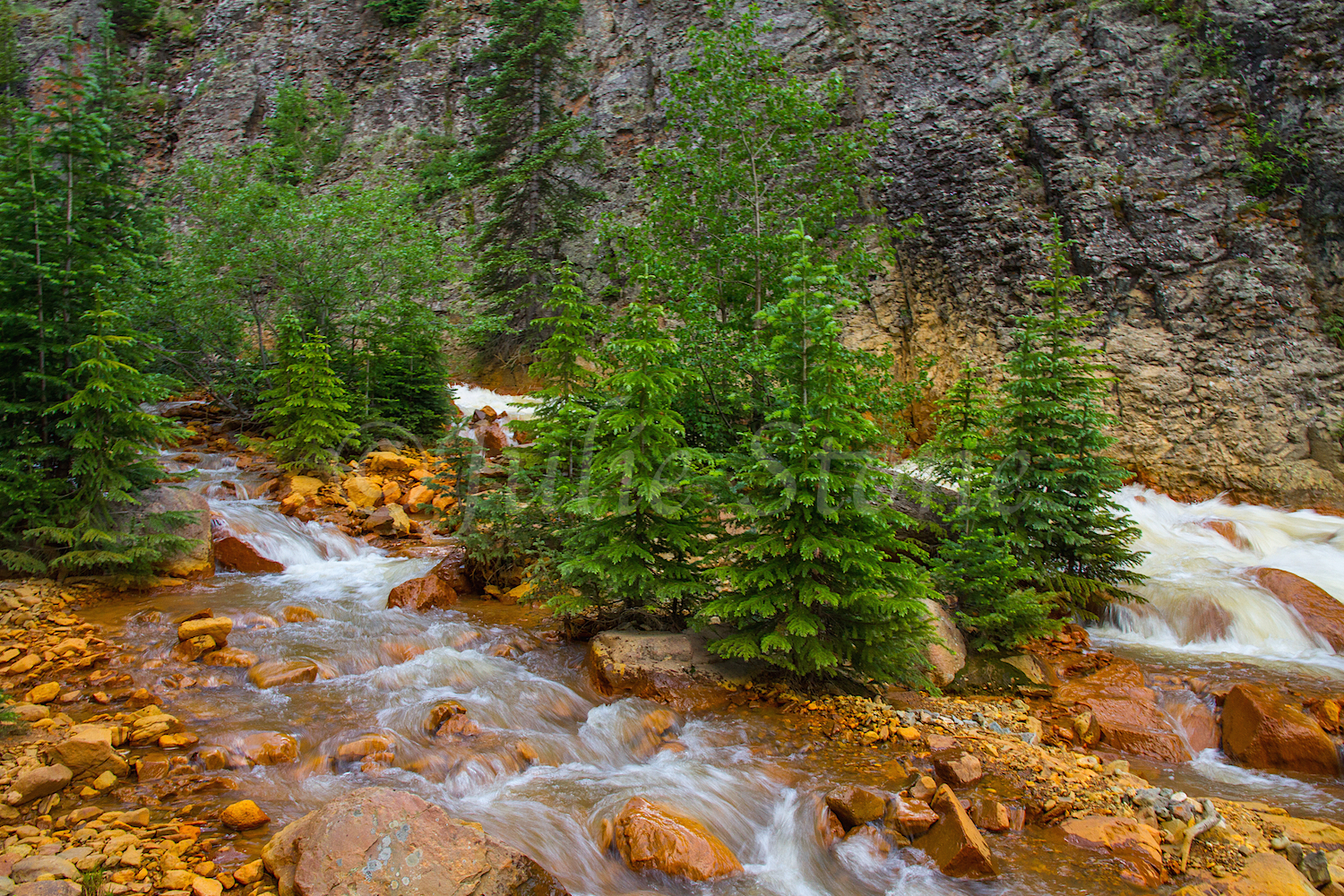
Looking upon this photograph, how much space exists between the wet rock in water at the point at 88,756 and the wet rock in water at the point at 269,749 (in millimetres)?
741

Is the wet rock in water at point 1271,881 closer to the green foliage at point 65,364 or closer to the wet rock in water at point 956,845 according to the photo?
the wet rock in water at point 956,845

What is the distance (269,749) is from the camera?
507cm

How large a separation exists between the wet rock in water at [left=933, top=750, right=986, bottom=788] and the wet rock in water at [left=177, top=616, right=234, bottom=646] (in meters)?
7.33

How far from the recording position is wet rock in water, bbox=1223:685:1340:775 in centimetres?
561

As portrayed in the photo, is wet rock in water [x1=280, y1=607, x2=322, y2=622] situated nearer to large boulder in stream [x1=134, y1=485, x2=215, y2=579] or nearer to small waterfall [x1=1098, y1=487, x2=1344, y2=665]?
large boulder in stream [x1=134, y1=485, x2=215, y2=579]

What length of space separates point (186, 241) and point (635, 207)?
13.2 metres

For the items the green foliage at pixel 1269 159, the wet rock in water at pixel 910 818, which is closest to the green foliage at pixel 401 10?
the green foliage at pixel 1269 159

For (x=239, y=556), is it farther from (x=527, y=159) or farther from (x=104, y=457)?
(x=527, y=159)

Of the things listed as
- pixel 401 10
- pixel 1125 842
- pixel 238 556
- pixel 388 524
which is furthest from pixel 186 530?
pixel 401 10

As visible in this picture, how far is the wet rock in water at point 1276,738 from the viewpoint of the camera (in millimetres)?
5609

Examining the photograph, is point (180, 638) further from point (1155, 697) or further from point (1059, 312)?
point (1059, 312)

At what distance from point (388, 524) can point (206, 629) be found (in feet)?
16.9

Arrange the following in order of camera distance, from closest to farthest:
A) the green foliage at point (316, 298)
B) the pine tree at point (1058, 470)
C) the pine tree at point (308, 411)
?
1. the pine tree at point (1058, 470)
2. the pine tree at point (308, 411)
3. the green foliage at point (316, 298)

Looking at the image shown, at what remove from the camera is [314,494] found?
1298 centimetres
